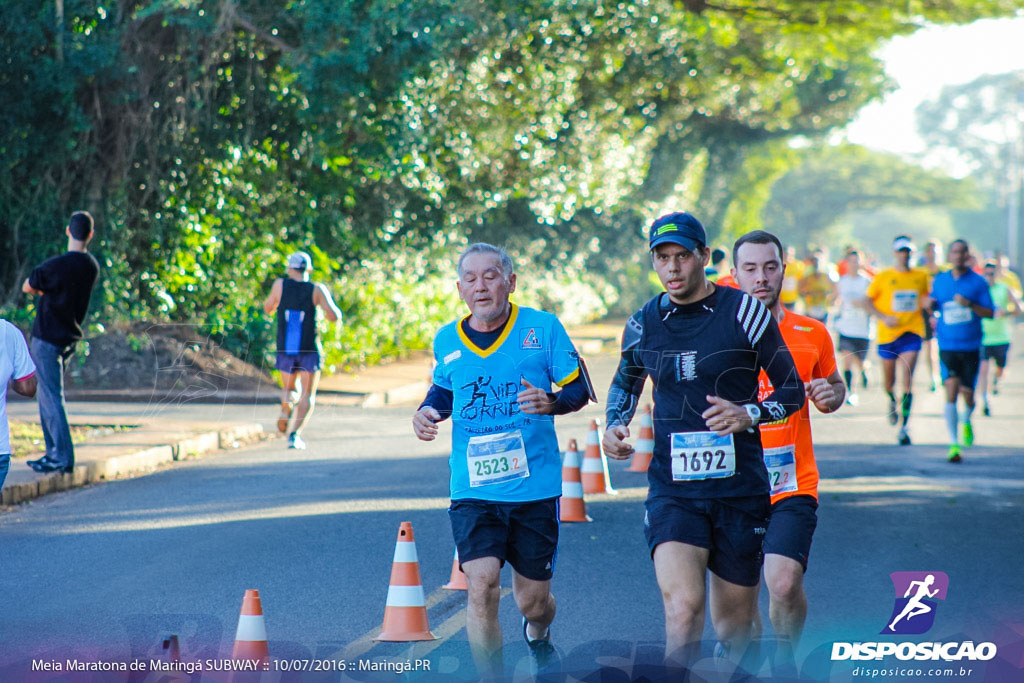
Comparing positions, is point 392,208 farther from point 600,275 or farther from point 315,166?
point 600,275

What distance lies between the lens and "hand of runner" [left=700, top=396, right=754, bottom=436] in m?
4.21

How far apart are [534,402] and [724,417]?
28.0 inches

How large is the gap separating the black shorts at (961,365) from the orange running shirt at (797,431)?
7.21 m

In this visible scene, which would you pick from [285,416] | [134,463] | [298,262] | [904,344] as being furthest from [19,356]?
[904,344]

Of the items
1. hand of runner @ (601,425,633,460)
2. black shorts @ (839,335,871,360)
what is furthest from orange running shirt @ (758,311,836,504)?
black shorts @ (839,335,871,360)

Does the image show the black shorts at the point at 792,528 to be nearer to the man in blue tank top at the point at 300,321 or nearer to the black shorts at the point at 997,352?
the man in blue tank top at the point at 300,321

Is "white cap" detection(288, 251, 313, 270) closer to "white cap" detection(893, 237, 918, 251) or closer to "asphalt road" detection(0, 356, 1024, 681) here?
"asphalt road" detection(0, 356, 1024, 681)

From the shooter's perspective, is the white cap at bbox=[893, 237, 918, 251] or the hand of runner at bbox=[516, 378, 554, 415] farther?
the white cap at bbox=[893, 237, 918, 251]

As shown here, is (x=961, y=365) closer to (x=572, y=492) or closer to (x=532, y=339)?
(x=572, y=492)

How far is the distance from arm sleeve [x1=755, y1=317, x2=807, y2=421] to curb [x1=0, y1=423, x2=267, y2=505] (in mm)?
6228

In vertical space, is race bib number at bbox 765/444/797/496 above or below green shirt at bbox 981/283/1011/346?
below

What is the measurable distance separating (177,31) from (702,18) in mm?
13040

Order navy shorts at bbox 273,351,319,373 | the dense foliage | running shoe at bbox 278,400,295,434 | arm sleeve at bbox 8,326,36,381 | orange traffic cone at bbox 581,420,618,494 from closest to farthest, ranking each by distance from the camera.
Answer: arm sleeve at bbox 8,326,36,381, orange traffic cone at bbox 581,420,618,494, navy shorts at bbox 273,351,319,373, running shoe at bbox 278,400,295,434, the dense foliage

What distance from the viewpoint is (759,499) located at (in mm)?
4418
